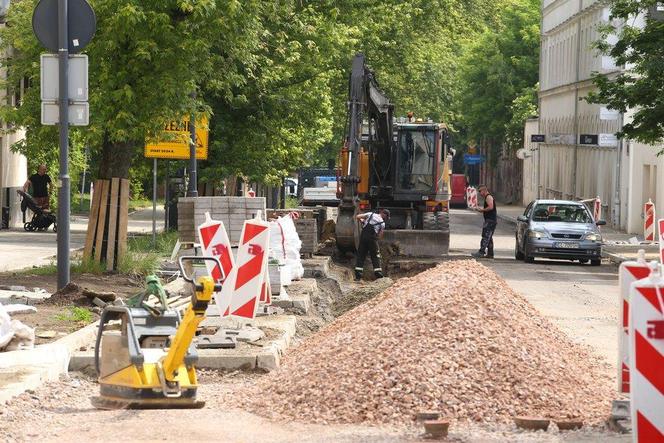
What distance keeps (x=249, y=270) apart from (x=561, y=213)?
2181 cm

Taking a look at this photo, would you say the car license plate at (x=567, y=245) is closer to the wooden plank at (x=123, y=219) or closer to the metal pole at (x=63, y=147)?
the wooden plank at (x=123, y=219)

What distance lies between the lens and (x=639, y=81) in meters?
34.8

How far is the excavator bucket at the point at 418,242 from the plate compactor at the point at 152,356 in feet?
78.6

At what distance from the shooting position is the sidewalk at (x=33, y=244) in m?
28.1

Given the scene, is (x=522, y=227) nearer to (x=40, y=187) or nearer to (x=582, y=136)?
(x=40, y=187)

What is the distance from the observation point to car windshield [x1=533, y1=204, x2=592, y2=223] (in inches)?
1480

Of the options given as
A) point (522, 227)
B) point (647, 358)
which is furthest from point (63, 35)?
point (522, 227)

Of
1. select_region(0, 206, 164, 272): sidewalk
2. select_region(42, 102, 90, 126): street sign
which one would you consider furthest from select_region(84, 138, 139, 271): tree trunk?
select_region(42, 102, 90, 126): street sign

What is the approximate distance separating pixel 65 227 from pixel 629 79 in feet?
66.5

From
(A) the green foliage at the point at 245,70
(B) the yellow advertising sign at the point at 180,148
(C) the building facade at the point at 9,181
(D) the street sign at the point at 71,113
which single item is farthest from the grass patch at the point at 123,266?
(C) the building facade at the point at 9,181

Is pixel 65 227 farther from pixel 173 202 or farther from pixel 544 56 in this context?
pixel 544 56

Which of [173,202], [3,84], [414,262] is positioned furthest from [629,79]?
[3,84]

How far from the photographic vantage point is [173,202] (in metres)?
39.2

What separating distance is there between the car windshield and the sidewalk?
10520mm
